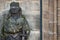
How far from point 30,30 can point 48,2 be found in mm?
600

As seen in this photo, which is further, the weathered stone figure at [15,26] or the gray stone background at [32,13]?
the gray stone background at [32,13]

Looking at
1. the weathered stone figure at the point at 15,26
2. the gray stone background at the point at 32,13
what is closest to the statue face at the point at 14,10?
the weathered stone figure at the point at 15,26

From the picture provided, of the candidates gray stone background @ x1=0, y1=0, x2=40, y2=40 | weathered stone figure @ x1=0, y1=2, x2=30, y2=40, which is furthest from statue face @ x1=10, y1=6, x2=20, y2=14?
gray stone background @ x1=0, y1=0, x2=40, y2=40

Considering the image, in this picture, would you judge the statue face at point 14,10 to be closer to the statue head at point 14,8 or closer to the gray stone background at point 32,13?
the statue head at point 14,8

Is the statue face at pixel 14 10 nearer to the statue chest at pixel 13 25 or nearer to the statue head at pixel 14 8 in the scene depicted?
the statue head at pixel 14 8

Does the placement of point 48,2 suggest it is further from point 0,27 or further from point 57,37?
point 0,27

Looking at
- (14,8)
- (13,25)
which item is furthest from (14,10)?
(13,25)

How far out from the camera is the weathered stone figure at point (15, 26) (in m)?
4.80

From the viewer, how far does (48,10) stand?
481 cm

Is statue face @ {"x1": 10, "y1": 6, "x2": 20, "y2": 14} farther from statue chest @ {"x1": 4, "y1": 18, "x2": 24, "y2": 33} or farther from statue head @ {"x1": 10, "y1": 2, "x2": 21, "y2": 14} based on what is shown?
statue chest @ {"x1": 4, "y1": 18, "x2": 24, "y2": 33}

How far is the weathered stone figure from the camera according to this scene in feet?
15.8

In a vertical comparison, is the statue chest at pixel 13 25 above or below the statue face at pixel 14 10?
below

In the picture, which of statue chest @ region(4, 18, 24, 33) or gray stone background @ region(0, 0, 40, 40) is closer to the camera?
statue chest @ region(4, 18, 24, 33)

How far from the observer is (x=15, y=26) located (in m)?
4.80
